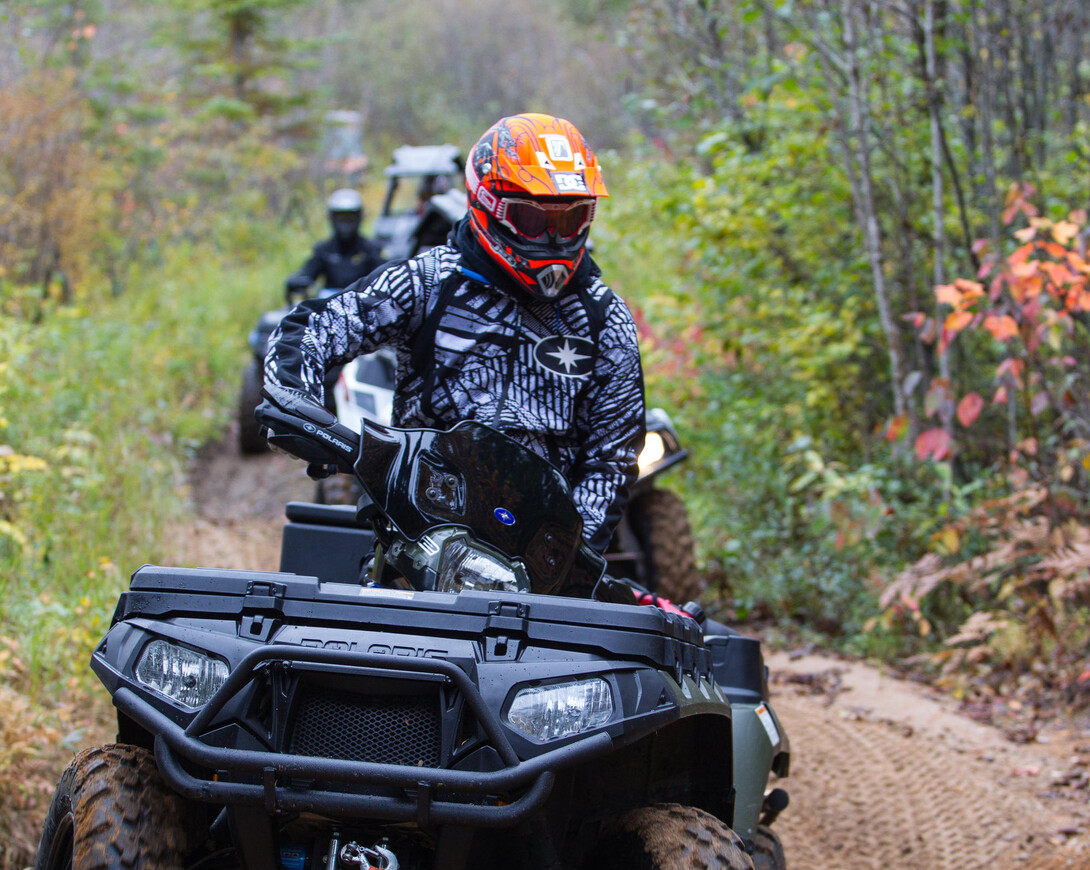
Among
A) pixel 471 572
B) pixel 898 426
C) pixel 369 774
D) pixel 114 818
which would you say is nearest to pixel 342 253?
pixel 898 426

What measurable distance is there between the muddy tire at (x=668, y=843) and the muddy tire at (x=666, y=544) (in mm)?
3840

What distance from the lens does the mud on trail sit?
Answer: 4.16 meters

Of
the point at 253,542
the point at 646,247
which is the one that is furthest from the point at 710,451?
the point at 253,542

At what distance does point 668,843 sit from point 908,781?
2829 mm

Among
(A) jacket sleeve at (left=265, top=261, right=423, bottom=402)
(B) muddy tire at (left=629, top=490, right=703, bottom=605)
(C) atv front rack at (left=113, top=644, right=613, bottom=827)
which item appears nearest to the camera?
(C) atv front rack at (left=113, top=644, right=613, bottom=827)

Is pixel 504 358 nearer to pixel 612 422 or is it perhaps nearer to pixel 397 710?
pixel 612 422

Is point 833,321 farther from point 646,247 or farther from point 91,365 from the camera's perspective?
point 91,365

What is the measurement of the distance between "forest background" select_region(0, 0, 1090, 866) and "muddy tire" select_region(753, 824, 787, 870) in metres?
2.17

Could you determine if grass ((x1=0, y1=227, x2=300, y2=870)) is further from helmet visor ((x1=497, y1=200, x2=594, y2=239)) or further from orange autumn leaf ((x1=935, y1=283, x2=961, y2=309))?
orange autumn leaf ((x1=935, y1=283, x2=961, y2=309))

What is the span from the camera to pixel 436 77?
1292 inches

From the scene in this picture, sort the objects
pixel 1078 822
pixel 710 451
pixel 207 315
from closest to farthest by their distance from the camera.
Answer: pixel 1078 822 < pixel 710 451 < pixel 207 315

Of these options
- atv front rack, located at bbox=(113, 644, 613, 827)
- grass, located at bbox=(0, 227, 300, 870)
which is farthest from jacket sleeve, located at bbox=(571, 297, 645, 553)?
grass, located at bbox=(0, 227, 300, 870)

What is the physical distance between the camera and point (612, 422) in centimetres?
340

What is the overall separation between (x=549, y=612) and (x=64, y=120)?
9927 mm
